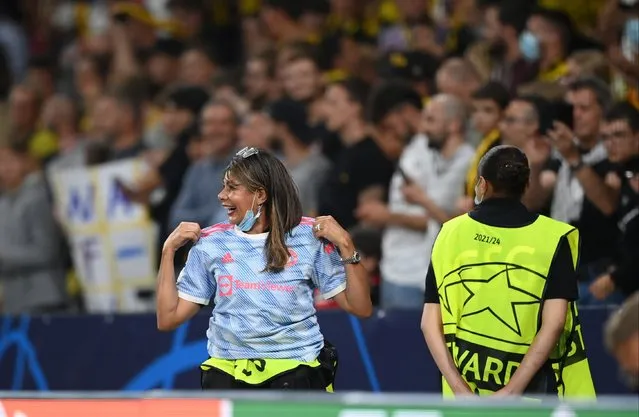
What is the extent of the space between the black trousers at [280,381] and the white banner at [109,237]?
5.83 meters

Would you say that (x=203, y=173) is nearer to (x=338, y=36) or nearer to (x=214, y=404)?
(x=338, y=36)

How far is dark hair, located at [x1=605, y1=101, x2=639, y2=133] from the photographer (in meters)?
8.77

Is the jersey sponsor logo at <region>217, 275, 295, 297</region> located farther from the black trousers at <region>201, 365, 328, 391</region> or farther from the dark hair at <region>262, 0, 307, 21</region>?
the dark hair at <region>262, 0, 307, 21</region>

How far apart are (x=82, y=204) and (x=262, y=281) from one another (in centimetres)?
643

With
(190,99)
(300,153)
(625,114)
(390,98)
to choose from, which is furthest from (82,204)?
(625,114)

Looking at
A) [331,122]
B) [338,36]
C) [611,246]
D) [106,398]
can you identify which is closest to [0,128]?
[338,36]

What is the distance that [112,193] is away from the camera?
41.8 ft

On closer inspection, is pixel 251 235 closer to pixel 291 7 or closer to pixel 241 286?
pixel 241 286

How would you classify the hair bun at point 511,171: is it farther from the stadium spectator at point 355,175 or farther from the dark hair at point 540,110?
the stadium spectator at point 355,175

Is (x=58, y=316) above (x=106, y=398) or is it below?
below

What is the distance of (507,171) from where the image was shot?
6.76 m

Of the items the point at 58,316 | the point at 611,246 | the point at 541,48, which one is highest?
the point at 541,48

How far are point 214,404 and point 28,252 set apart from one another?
7.90 metres

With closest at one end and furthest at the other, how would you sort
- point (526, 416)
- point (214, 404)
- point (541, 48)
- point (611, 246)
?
point (526, 416) → point (214, 404) → point (611, 246) → point (541, 48)
